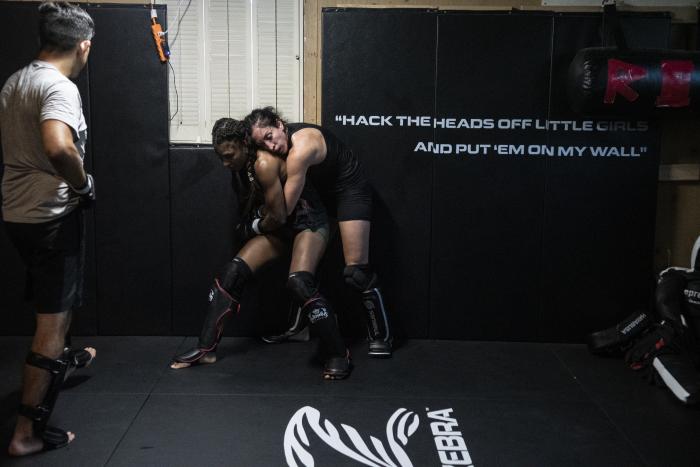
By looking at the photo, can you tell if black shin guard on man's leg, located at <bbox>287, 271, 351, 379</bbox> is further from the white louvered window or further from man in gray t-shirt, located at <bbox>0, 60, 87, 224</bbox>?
man in gray t-shirt, located at <bbox>0, 60, 87, 224</bbox>

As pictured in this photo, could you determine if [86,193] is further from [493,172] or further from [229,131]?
[493,172]

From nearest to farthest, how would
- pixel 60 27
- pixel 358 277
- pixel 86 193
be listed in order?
pixel 60 27 → pixel 86 193 → pixel 358 277

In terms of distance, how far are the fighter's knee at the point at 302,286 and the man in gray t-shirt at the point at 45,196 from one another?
1.27m

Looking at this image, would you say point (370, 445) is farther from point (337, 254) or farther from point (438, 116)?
point (438, 116)

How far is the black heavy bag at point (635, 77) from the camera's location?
3.98 meters

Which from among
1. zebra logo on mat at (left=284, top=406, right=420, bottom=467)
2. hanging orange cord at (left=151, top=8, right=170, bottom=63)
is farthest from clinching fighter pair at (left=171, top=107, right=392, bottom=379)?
hanging orange cord at (left=151, top=8, right=170, bottom=63)

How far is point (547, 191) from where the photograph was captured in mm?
4492

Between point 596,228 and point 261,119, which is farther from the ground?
point 261,119

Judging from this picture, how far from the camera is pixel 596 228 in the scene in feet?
14.8

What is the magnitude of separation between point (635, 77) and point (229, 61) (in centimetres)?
242

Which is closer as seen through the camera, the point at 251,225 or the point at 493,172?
the point at 251,225

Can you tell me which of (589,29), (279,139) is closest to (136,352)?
(279,139)

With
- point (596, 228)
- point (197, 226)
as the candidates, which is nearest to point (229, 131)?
point (197, 226)

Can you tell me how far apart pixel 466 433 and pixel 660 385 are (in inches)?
51.5
